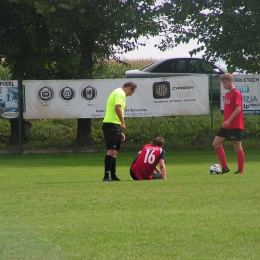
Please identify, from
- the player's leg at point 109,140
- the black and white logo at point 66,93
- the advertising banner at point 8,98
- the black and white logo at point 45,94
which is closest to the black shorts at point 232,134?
the player's leg at point 109,140

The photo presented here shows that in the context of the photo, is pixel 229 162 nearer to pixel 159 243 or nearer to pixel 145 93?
pixel 145 93

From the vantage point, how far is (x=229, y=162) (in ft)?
61.5

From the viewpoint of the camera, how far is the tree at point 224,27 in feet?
72.1

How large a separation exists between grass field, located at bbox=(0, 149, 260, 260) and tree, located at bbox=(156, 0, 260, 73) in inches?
368

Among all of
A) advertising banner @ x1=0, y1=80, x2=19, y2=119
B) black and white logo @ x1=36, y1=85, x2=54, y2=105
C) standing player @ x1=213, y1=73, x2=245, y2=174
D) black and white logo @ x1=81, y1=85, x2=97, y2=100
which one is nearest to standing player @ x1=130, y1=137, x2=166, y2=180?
standing player @ x1=213, y1=73, x2=245, y2=174

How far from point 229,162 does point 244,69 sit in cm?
520

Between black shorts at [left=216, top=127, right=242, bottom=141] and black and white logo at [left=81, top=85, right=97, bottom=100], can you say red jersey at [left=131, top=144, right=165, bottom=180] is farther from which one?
black and white logo at [left=81, top=85, right=97, bottom=100]

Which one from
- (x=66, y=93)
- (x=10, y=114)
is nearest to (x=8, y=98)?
(x=10, y=114)

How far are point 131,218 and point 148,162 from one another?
4.90 meters

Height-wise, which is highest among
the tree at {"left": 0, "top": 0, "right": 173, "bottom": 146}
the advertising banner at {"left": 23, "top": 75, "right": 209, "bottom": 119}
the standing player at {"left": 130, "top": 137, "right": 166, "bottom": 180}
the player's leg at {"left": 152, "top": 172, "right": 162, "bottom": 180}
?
the tree at {"left": 0, "top": 0, "right": 173, "bottom": 146}

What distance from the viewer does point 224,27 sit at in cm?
2234

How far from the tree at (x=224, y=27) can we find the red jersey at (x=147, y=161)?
9.72 metres

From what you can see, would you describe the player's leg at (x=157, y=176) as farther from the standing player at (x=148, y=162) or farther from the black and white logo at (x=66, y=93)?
the black and white logo at (x=66, y=93)

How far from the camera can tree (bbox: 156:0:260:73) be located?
72.1ft
